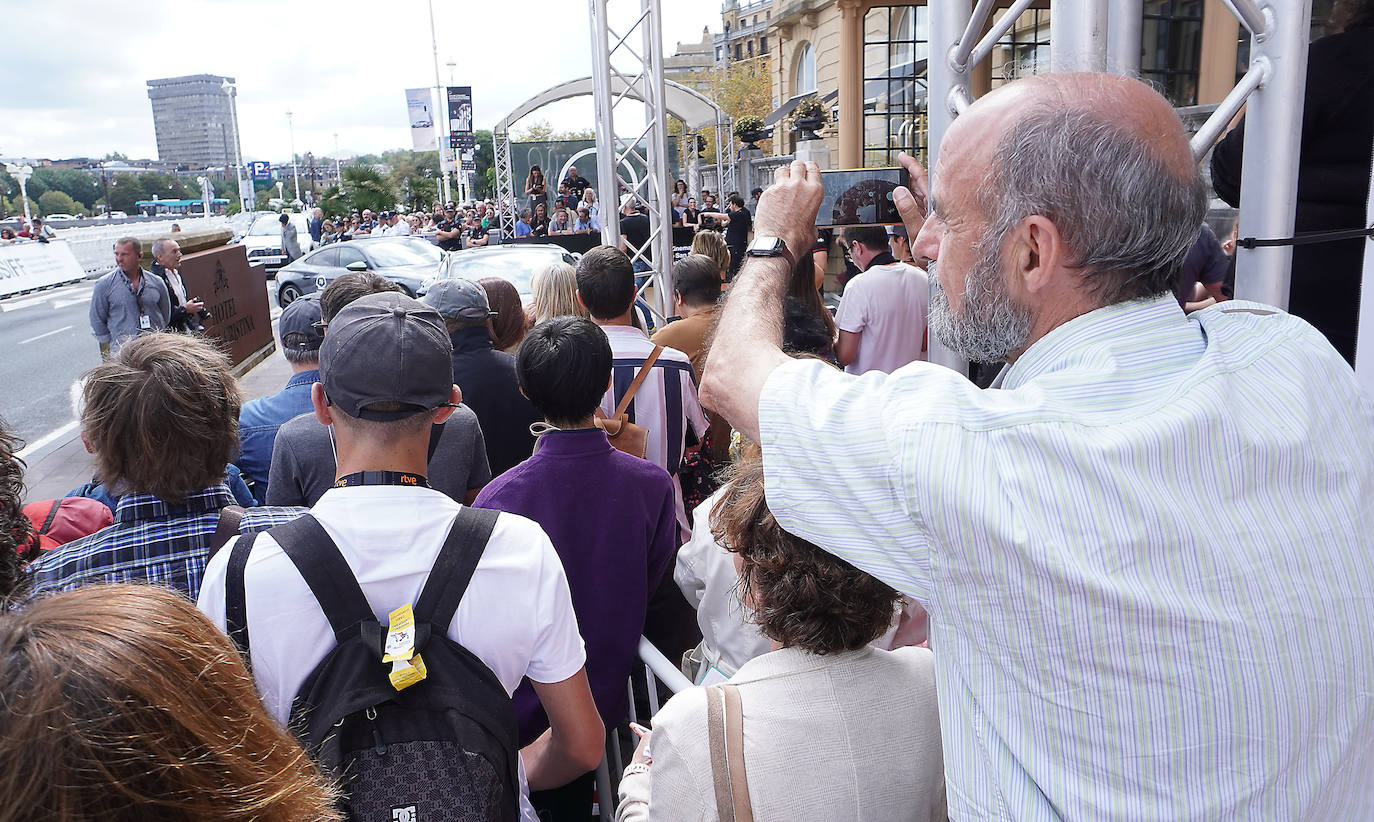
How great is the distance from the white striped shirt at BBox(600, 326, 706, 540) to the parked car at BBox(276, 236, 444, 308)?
39.1 feet

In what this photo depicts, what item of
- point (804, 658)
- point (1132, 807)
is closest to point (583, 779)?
point (804, 658)

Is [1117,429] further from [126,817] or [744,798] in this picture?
[126,817]

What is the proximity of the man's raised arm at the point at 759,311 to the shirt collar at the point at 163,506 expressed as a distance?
146 centimetres

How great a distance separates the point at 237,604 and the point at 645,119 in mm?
6014

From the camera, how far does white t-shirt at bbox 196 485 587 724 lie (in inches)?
65.0

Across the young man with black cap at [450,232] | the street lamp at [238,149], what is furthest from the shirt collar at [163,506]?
the street lamp at [238,149]

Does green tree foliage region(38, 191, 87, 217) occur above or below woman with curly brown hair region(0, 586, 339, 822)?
above

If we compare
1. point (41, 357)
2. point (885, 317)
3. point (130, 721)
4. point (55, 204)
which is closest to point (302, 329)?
point (885, 317)

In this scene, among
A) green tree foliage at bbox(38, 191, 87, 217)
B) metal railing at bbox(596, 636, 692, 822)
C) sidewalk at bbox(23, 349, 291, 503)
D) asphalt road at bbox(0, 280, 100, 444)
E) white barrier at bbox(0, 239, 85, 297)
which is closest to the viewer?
metal railing at bbox(596, 636, 692, 822)

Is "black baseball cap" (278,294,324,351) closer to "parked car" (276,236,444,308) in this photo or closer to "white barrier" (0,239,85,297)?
"parked car" (276,236,444,308)

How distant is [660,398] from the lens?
376cm

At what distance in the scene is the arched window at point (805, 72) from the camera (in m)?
29.6

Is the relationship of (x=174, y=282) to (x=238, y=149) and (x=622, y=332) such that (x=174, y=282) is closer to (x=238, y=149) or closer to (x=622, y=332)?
(x=622, y=332)

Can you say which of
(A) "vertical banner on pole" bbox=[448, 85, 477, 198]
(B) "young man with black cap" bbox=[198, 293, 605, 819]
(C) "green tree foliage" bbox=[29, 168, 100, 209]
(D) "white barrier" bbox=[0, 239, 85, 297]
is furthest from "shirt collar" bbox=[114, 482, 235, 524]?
(C) "green tree foliage" bbox=[29, 168, 100, 209]
